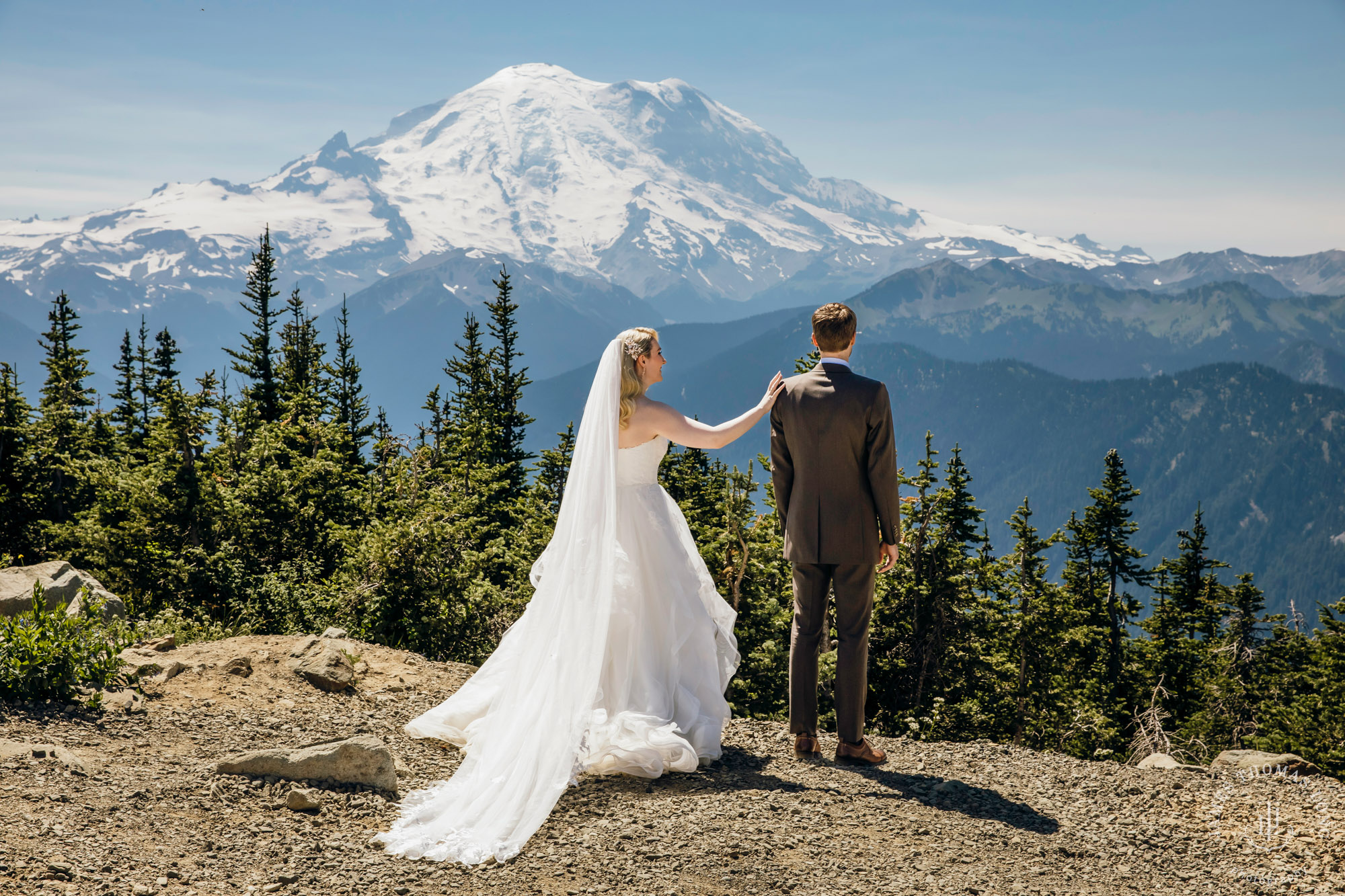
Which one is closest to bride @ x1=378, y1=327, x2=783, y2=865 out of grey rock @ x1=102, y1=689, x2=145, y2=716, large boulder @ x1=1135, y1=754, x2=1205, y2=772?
grey rock @ x1=102, y1=689, x2=145, y2=716

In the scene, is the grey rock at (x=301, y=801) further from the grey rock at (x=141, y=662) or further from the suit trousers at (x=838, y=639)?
the suit trousers at (x=838, y=639)

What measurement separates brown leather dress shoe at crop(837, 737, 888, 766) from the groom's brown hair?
9.80 feet

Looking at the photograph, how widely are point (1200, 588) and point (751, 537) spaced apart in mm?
36867

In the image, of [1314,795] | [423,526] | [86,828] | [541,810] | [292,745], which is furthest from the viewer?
[423,526]

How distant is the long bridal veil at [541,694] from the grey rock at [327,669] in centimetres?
154

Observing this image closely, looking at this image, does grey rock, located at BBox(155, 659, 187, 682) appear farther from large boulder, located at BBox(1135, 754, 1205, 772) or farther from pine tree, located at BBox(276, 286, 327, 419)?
pine tree, located at BBox(276, 286, 327, 419)

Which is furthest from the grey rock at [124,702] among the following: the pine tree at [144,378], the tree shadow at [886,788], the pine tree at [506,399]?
the pine tree at [144,378]

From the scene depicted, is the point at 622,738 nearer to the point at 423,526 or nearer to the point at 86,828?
the point at 86,828

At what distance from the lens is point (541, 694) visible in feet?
20.9

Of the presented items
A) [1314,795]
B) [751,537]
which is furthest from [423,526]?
[751,537]

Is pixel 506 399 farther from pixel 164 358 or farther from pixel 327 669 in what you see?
pixel 327 669

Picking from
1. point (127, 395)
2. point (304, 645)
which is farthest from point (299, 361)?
point (304, 645)

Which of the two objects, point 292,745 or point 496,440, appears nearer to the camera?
point 292,745

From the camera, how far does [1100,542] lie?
4403 cm
